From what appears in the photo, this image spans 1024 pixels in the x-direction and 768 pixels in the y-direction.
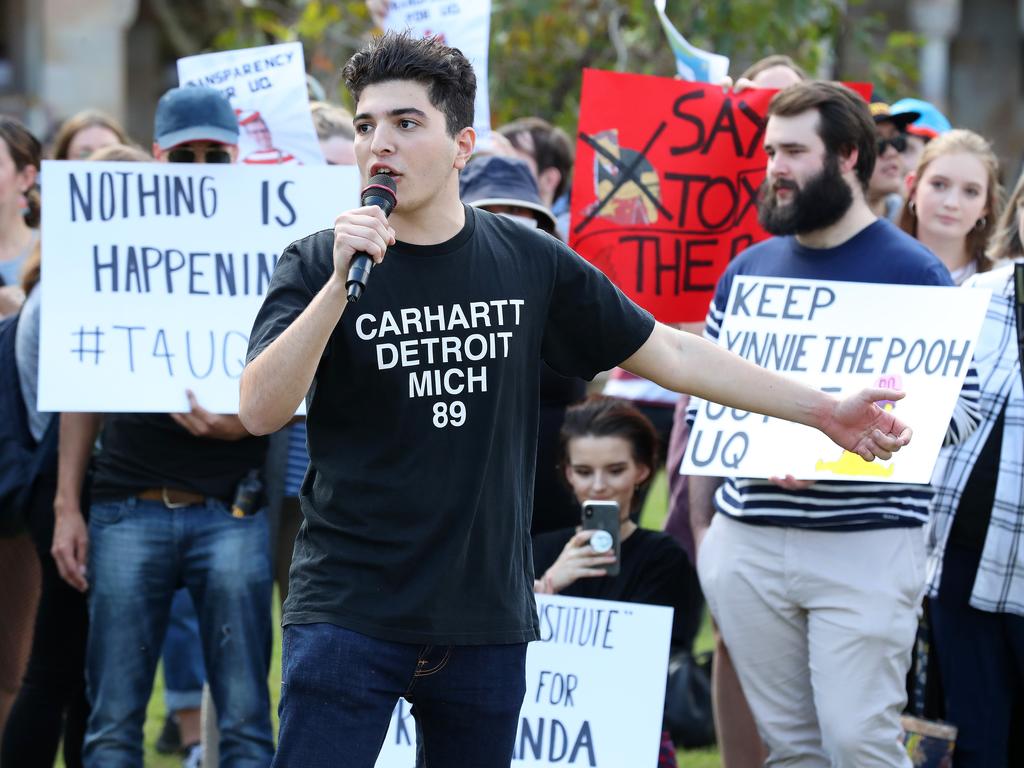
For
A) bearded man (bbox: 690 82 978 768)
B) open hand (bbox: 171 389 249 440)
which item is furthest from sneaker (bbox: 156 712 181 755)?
bearded man (bbox: 690 82 978 768)

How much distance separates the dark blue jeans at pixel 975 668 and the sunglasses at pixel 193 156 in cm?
256

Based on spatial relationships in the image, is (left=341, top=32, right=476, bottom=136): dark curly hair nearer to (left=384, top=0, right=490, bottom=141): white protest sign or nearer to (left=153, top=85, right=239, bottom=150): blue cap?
(left=153, top=85, right=239, bottom=150): blue cap

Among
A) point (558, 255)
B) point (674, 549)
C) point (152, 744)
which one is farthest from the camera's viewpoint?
point (152, 744)

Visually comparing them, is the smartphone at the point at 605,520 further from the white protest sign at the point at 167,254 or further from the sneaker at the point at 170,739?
the sneaker at the point at 170,739

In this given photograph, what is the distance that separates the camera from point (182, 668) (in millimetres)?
6367

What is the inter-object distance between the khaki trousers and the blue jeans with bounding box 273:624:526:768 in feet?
4.81

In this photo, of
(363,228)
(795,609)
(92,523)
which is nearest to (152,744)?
(92,523)

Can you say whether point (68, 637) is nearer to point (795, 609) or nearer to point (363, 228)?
point (795, 609)

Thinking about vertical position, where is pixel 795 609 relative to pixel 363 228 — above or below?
Answer: below

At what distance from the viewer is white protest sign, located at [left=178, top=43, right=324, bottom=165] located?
222 inches

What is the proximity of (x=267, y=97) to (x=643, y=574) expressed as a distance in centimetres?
210

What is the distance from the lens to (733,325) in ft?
15.8

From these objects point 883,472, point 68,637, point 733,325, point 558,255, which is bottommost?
point 68,637

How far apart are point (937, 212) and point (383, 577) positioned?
3.06m
